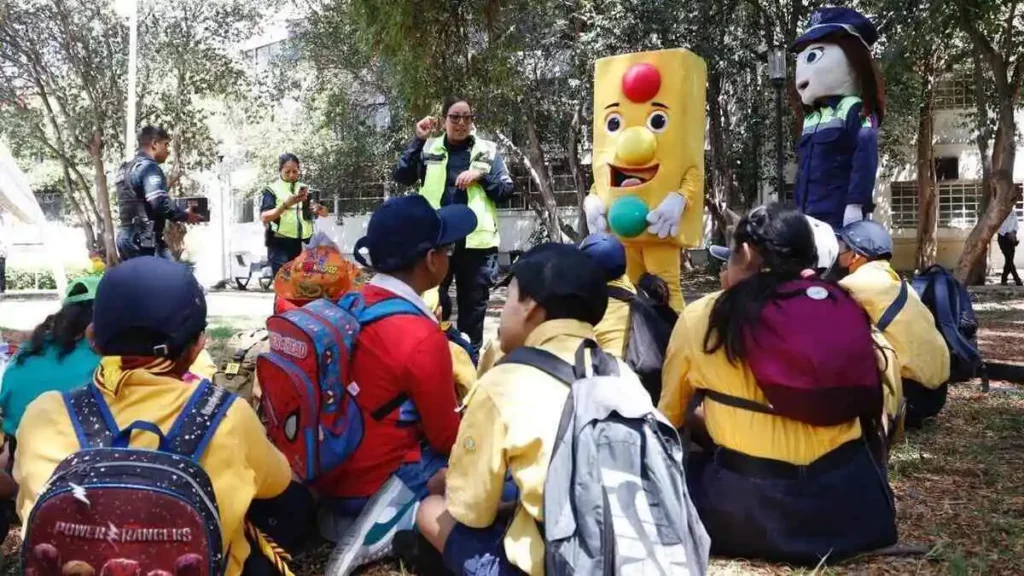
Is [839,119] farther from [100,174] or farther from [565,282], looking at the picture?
[100,174]

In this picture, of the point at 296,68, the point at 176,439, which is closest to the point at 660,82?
the point at 176,439

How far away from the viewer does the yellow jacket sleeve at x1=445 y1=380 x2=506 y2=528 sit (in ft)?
6.63

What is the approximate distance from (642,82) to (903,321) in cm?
245

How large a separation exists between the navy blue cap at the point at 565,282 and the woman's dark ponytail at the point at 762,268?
446 millimetres

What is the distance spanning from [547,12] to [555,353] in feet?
45.5

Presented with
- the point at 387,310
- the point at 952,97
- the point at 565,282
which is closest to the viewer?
the point at 565,282

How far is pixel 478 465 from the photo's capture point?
205 centimetres

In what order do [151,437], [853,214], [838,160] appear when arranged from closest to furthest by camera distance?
[151,437], [853,214], [838,160]

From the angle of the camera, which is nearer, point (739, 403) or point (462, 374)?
point (739, 403)

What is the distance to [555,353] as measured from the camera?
2115 mm

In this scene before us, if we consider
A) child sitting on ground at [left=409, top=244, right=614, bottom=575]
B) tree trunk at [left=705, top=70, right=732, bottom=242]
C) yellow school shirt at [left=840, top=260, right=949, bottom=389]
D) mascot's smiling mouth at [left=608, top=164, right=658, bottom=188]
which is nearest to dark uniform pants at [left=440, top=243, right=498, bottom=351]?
mascot's smiling mouth at [left=608, top=164, right=658, bottom=188]

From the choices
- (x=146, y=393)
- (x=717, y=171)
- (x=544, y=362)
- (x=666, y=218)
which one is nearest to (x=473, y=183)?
(x=666, y=218)

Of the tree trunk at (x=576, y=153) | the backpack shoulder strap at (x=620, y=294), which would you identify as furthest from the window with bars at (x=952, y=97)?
the backpack shoulder strap at (x=620, y=294)

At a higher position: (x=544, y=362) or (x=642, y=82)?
(x=642, y=82)
